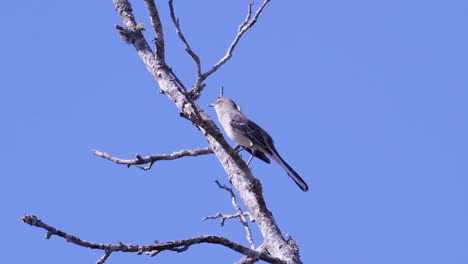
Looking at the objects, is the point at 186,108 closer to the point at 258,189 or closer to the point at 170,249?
the point at 258,189

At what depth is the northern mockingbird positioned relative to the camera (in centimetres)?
780

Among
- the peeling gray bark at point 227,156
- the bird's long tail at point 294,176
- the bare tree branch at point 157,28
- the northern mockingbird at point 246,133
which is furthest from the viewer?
the northern mockingbird at point 246,133

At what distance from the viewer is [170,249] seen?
4.35 metres

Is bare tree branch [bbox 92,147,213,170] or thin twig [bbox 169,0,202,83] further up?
thin twig [bbox 169,0,202,83]

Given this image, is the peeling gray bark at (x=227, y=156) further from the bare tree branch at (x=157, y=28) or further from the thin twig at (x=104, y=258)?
the thin twig at (x=104, y=258)

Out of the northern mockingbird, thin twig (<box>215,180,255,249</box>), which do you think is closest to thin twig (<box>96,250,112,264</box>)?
thin twig (<box>215,180,255,249</box>)

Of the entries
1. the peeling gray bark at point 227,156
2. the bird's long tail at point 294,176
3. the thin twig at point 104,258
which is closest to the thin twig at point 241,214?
the peeling gray bark at point 227,156

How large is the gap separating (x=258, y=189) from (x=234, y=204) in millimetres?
562

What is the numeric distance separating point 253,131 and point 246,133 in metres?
0.08

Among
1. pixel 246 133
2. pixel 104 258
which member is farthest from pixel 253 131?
pixel 104 258

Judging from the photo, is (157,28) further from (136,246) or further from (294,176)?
(136,246)

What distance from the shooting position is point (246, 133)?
27.0 feet

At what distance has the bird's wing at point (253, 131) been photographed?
795 centimetres

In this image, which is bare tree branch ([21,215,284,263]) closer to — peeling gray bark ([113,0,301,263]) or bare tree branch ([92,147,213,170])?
peeling gray bark ([113,0,301,263])
